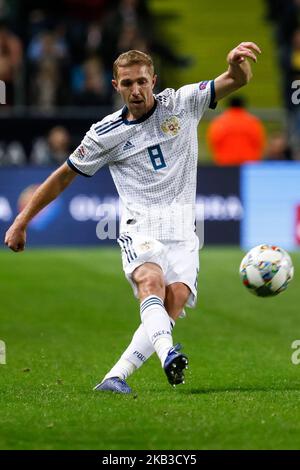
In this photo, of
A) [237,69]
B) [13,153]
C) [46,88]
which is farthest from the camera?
[46,88]

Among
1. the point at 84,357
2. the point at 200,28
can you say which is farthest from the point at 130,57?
the point at 200,28

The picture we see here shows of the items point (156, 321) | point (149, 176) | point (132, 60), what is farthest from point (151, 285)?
point (132, 60)

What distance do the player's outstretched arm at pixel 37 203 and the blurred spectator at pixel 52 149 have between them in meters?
11.7

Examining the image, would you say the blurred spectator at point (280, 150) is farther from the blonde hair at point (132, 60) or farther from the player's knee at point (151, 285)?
the player's knee at point (151, 285)

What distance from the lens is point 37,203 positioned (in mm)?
8547

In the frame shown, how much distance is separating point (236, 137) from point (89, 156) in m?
12.9

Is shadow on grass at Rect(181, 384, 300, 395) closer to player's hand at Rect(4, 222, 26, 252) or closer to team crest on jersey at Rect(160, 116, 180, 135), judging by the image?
player's hand at Rect(4, 222, 26, 252)

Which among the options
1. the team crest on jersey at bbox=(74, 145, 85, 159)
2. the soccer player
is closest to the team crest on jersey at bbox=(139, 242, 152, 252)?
the soccer player

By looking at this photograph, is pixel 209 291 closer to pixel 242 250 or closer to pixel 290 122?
pixel 242 250

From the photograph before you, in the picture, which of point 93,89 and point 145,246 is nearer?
point 145,246

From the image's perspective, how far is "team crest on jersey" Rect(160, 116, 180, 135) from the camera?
27.9 feet

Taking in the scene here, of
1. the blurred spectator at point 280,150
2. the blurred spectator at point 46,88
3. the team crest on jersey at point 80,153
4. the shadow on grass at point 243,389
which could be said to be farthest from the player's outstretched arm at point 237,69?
the blurred spectator at point 46,88

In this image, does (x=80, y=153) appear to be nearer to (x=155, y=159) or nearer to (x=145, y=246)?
(x=155, y=159)

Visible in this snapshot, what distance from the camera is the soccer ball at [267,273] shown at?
880cm
